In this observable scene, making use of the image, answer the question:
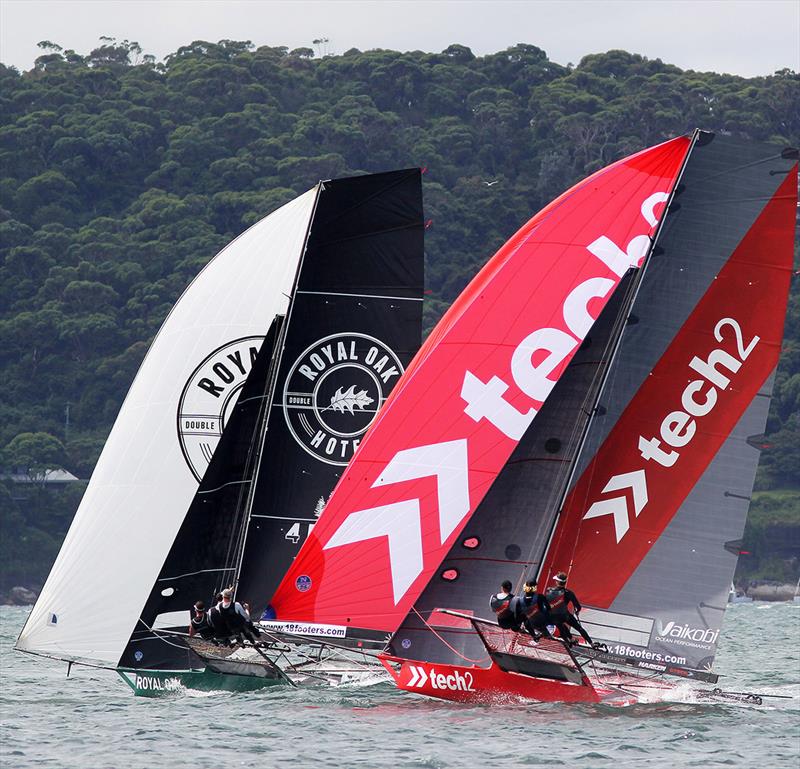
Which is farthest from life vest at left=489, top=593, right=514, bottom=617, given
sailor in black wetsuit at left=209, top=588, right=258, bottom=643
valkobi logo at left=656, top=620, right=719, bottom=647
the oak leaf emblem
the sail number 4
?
the oak leaf emblem

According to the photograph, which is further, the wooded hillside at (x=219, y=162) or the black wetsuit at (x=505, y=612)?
the wooded hillside at (x=219, y=162)

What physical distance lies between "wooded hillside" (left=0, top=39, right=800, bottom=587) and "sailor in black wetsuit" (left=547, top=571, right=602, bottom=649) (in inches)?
1990

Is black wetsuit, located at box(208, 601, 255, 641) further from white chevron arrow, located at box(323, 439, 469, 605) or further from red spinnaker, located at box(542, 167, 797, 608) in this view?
red spinnaker, located at box(542, 167, 797, 608)

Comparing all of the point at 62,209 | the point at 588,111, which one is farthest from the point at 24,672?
the point at 588,111

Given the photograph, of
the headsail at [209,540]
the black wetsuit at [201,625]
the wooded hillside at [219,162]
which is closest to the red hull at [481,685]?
the black wetsuit at [201,625]

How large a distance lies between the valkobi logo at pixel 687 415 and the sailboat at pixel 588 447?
19mm

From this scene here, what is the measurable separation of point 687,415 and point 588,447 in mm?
931

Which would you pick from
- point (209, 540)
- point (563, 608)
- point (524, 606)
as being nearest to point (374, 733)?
point (524, 606)

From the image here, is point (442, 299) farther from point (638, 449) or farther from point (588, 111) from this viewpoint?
point (638, 449)

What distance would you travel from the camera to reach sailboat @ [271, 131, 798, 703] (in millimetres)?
14594

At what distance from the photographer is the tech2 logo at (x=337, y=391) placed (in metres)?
17.1

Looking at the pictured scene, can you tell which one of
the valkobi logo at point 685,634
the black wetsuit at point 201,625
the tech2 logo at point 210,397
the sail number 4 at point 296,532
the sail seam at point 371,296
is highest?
the sail seam at point 371,296

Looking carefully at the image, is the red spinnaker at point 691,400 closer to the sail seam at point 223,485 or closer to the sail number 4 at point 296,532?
the sail number 4 at point 296,532

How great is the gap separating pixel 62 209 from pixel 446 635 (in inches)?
2755
